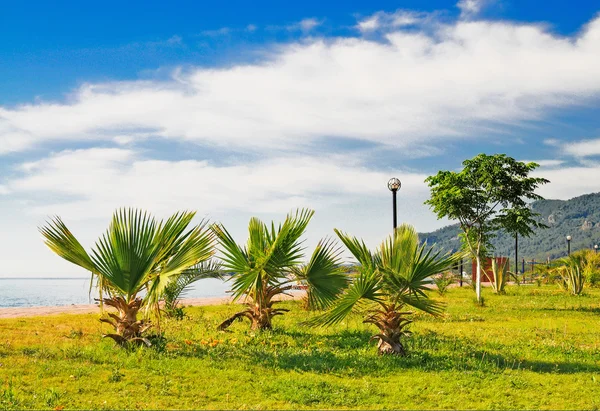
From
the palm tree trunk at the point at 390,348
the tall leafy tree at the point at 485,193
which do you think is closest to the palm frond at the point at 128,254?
the palm tree trunk at the point at 390,348

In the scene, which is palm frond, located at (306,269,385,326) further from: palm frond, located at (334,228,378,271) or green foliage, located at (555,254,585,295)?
green foliage, located at (555,254,585,295)

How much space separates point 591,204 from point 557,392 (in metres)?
210

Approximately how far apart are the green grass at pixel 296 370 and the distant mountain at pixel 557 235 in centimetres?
13314

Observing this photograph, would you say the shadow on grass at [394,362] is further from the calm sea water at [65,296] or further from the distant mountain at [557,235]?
the distant mountain at [557,235]

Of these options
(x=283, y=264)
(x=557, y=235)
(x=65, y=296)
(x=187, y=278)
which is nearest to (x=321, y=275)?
(x=283, y=264)

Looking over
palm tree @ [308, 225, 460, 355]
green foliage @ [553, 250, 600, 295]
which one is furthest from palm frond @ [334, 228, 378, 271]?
green foliage @ [553, 250, 600, 295]

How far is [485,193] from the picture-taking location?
74.5 feet

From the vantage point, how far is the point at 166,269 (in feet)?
31.7

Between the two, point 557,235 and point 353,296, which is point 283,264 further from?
point 557,235

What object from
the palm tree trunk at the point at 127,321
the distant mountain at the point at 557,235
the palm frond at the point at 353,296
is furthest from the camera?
the distant mountain at the point at 557,235

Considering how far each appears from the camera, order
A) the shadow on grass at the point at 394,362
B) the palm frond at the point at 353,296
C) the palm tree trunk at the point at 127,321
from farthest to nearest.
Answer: the palm tree trunk at the point at 127,321
the palm frond at the point at 353,296
the shadow on grass at the point at 394,362

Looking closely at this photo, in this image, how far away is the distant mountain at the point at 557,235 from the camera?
15488 centimetres

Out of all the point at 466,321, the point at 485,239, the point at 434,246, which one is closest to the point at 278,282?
the point at 434,246

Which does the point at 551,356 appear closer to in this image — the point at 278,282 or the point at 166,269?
the point at 278,282
